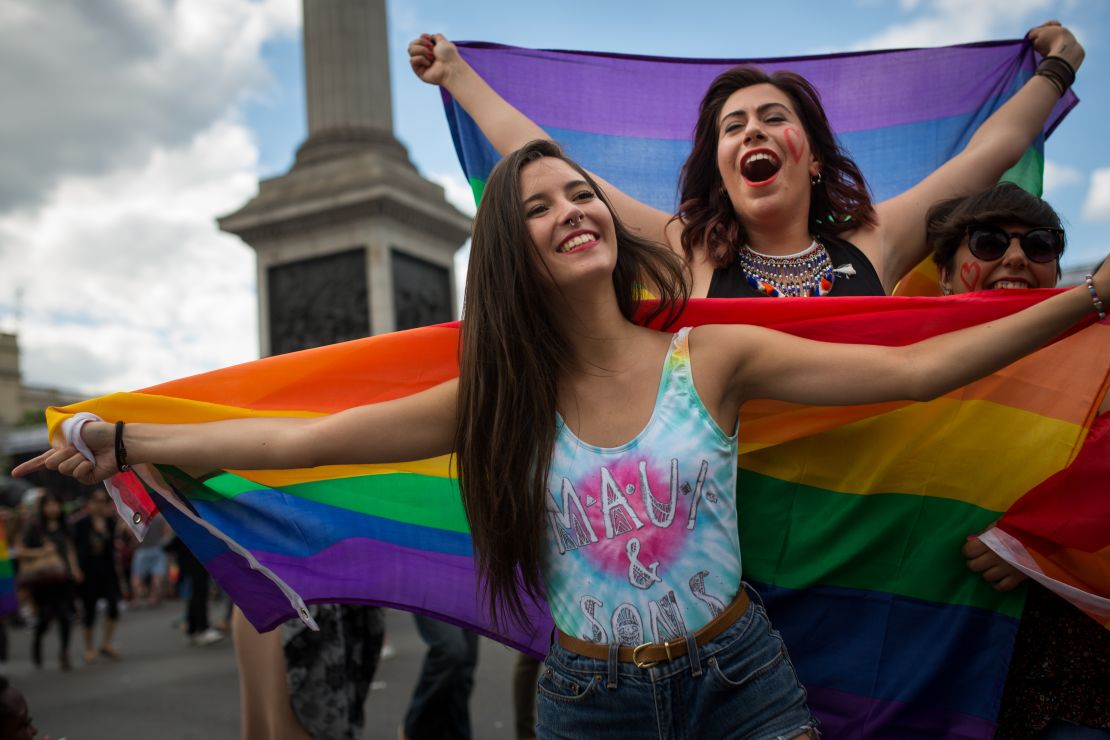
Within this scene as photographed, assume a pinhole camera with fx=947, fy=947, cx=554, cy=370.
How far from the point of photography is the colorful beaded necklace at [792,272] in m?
2.68

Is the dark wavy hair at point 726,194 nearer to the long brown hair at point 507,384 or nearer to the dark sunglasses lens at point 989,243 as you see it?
the dark sunglasses lens at point 989,243

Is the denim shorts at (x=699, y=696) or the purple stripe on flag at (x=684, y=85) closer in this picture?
the denim shorts at (x=699, y=696)

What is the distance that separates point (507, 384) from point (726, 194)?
45.4 inches

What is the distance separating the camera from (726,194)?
286 centimetres

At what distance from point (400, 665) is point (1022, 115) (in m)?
6.88

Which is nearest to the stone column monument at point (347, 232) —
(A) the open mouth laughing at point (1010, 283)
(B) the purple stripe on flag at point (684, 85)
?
(B) the purple stripe on flag at point (684, 85)

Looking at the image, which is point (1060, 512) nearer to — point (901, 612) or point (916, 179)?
point (901, 612)

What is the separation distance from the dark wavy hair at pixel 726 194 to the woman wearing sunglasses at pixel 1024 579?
0.26m

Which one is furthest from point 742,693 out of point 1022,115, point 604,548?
point 1022,115

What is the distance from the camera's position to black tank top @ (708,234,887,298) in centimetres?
265

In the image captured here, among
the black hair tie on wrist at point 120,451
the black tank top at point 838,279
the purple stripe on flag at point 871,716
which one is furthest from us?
the black tank top at point 838,279

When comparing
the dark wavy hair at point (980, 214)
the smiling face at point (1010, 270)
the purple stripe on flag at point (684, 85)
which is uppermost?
the purple stripe on flag at point (684, 85)

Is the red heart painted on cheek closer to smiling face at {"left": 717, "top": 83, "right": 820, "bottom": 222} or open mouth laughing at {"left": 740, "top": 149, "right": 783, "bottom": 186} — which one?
smiling face at {"left": 717, "top": 83, "right": 820, "bottom": 222}

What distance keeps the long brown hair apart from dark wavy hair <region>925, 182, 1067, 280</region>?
114cm
